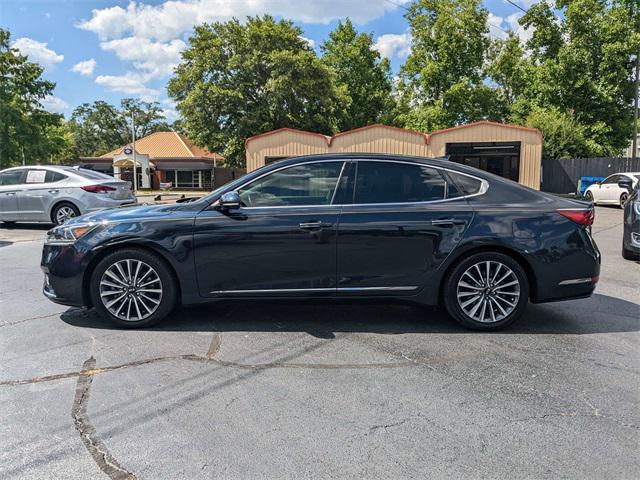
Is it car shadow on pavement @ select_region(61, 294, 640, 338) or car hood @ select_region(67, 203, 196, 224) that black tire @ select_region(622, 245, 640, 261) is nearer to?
car shadow on pavement @ select_region(61, 294, 640, 338)

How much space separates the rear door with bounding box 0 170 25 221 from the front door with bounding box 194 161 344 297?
9448 millimetres

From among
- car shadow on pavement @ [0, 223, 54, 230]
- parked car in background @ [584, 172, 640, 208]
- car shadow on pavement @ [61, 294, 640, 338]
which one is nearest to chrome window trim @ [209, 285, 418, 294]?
car shadow on pavement @ [61, 294, 640, 338]

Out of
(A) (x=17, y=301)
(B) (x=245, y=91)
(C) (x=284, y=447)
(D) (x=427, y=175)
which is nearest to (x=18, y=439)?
(C) (x=284, y=447)

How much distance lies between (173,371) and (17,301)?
3.04 metres

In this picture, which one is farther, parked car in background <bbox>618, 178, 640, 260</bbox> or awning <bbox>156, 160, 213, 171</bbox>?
awning <bbox>156, 160, 213, 171</bbox>

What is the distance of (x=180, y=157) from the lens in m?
45.8

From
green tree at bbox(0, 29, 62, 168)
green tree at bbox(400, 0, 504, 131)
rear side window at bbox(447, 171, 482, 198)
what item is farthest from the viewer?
green tree at bbox(400, 0, 504, 131)

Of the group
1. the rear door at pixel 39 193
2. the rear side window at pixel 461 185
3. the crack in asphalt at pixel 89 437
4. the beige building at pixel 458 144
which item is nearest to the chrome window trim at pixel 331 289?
the rear side window at pixel 461 185

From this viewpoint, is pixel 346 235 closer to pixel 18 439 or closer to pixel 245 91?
pixel 18 439

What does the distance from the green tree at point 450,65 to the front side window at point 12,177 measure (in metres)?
30.7

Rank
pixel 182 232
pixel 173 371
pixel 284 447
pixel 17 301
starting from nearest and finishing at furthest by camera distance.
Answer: pixel 284 447, pixel 173 371, pixel 182 232, pixel 17 301

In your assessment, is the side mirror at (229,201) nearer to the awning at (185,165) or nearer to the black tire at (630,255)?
the black tire at (630,255)

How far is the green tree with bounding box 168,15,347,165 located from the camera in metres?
32.1

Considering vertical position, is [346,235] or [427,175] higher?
[427,175]
